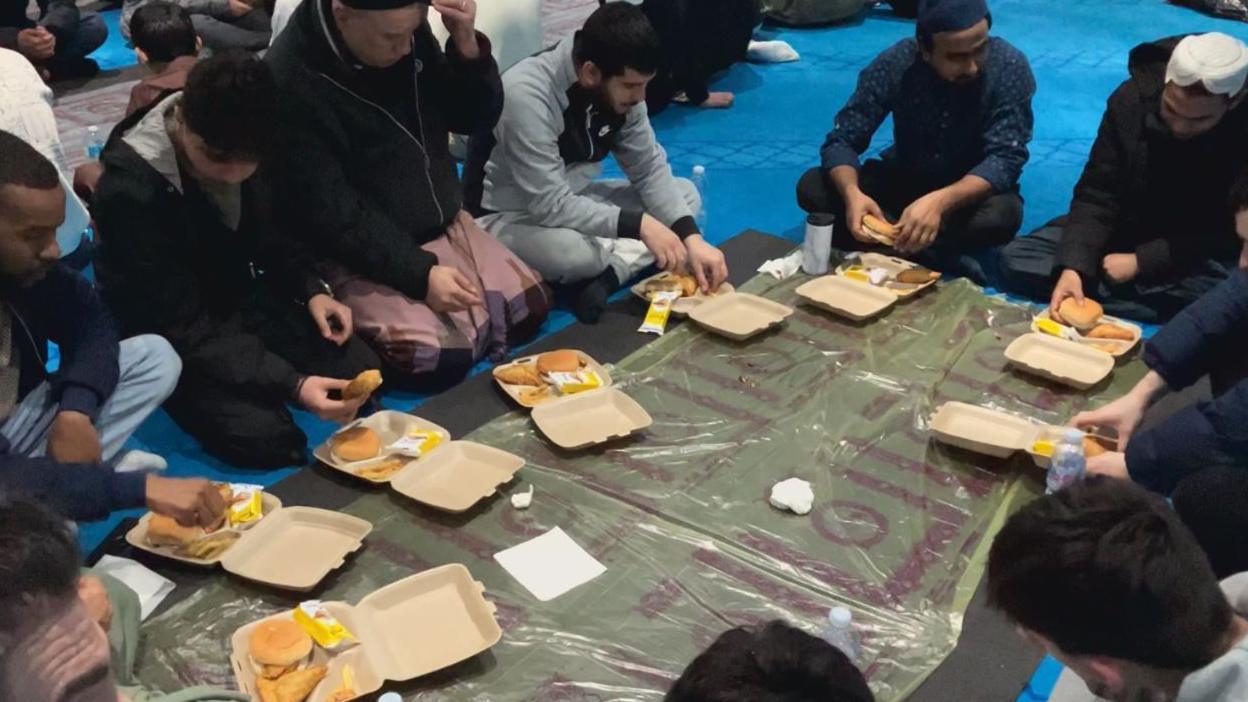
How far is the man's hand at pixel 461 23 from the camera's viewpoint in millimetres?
2584

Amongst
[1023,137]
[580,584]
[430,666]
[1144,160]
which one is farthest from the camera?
[1023,137]

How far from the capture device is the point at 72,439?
1.92 metres

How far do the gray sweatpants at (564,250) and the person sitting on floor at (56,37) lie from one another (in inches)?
116

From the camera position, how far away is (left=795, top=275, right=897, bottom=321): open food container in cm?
271

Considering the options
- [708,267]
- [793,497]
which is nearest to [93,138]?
[708,267]

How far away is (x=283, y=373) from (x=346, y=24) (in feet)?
2.76

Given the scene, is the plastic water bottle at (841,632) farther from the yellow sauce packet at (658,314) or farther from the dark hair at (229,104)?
the dark hair at (229,104)

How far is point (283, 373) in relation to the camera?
230 centimetres

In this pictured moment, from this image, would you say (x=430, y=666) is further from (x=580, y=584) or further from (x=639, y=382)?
(x=639, y=382)

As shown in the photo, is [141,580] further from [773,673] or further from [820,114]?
[820,114]

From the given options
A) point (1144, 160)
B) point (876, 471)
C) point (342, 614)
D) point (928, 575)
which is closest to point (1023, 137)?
point (1144, 160)

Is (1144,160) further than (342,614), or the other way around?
(1144,160)

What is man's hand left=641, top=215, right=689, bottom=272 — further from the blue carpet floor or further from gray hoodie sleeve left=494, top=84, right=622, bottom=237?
the blue carpet floor

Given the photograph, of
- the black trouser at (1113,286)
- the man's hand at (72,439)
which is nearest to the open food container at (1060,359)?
the black trouser at (1113,286)
